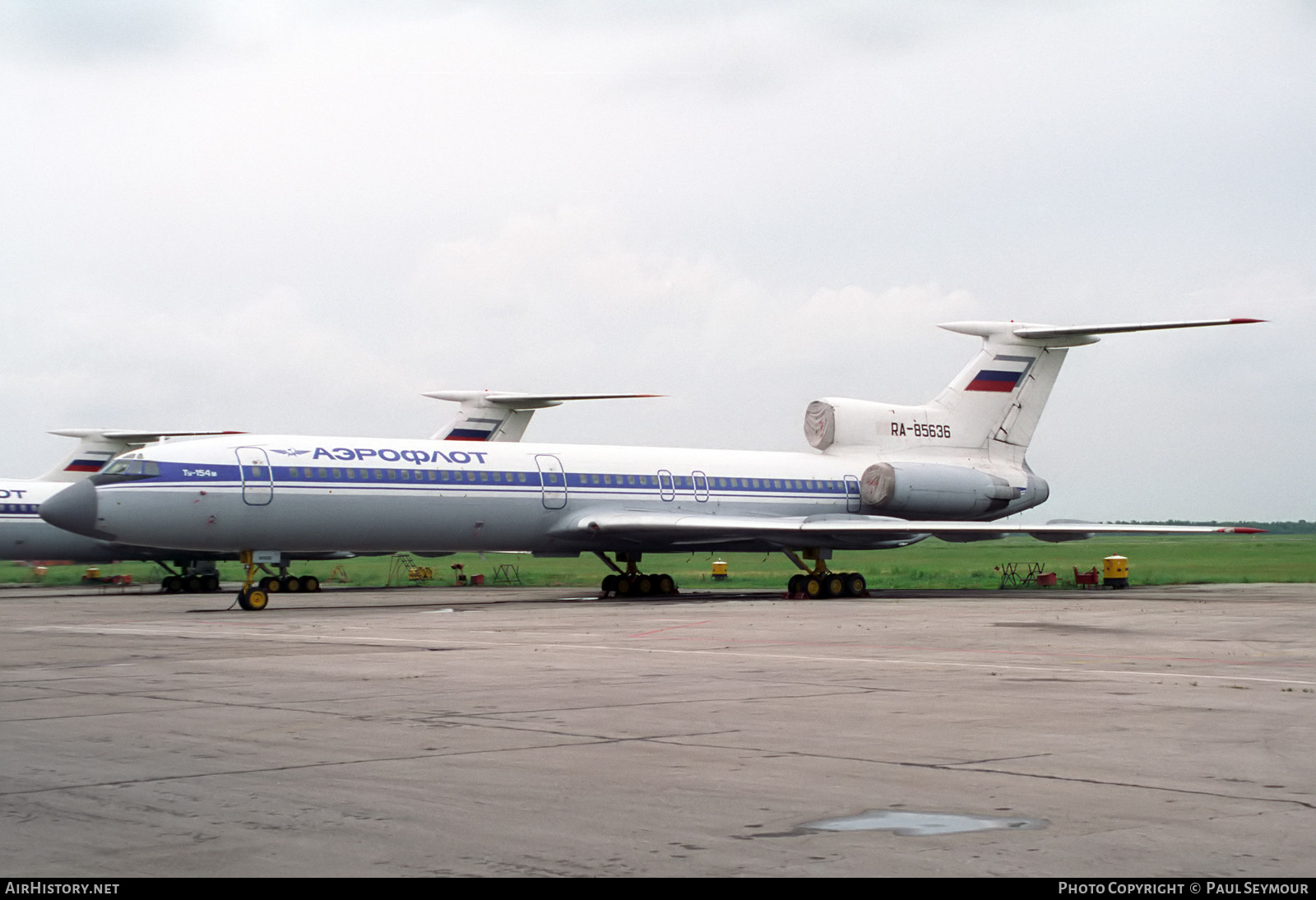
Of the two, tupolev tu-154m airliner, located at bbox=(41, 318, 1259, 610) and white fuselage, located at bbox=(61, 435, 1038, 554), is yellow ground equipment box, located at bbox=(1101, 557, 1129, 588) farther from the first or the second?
white fuselage, located at bbox=(61, 435, 1038, 554)

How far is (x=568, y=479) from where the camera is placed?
3400 centimetres

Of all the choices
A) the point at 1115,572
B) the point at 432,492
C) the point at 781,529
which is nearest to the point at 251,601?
the point at 432,492

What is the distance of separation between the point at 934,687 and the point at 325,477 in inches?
788

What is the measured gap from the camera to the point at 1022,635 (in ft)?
62.2

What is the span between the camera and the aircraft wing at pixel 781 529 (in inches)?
1308

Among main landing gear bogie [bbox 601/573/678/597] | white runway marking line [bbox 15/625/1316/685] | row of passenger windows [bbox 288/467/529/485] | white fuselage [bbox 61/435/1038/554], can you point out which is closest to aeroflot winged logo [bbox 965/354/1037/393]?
white fuselage [bbox 61/435/1038/554]

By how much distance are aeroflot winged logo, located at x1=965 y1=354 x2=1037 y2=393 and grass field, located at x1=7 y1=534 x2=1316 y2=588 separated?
556cm

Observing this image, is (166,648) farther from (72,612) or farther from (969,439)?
(969,439)

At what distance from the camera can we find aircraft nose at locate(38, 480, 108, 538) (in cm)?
2830

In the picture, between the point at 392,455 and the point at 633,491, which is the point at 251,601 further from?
the point at 633,491

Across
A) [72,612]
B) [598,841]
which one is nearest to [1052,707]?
[598,841]

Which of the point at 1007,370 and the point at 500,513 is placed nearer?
the point at 500,513

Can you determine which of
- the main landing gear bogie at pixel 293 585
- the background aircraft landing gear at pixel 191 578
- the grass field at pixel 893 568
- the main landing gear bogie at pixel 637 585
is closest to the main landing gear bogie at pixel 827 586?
the main landing gear bogie at pixel 637 585

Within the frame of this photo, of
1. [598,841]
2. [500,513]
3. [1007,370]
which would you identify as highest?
[1007,370]
